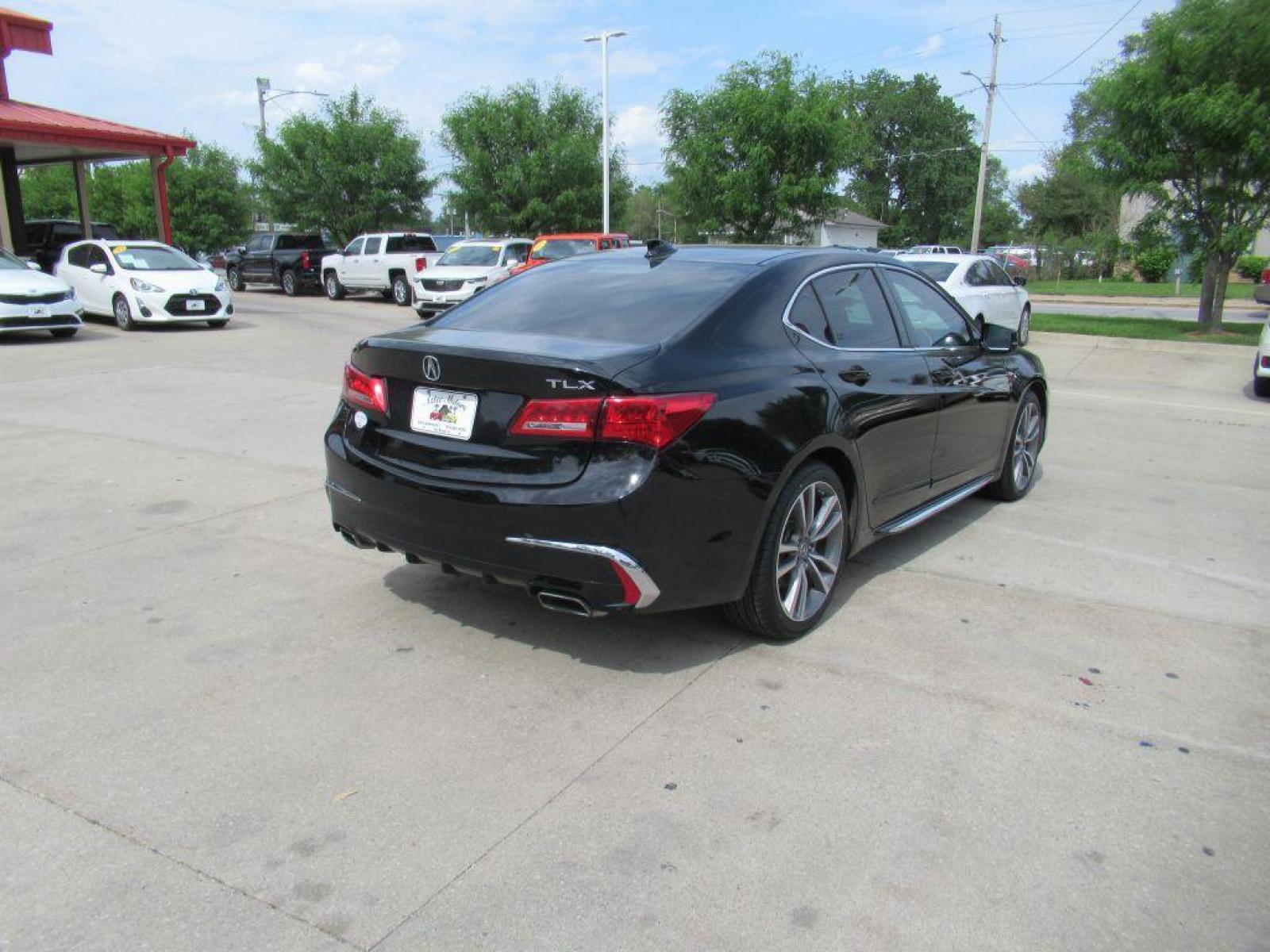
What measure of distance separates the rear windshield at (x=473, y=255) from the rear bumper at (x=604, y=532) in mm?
18780

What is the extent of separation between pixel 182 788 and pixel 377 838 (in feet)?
2.30

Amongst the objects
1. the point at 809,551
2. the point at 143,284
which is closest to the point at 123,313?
the point at 143,284

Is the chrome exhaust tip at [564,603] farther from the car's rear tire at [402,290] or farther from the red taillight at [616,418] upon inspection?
the car's rear tire at [402,290]

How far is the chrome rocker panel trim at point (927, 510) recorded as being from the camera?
4.83 metres

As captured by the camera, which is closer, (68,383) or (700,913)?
(700,913)

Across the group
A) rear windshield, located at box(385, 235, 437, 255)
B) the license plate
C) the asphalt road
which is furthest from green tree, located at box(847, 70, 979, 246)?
the license plate

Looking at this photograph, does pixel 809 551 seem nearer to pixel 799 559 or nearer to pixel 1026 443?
pixel 799 559

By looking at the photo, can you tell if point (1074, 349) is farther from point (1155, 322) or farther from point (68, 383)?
point (68, 383)

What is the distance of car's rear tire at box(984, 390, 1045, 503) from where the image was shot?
632 centimetres

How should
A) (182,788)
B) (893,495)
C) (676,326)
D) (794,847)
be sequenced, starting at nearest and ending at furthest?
1. (794,847)
2. (182,788)
3. (676,326)
4. (893,495)

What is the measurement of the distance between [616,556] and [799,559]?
1.04 metres

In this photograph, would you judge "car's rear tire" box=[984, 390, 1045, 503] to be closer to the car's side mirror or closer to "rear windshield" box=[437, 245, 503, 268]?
the car's side mirror

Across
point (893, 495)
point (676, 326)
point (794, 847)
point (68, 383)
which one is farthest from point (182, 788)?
point (68, 383)

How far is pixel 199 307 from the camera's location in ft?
57.0
